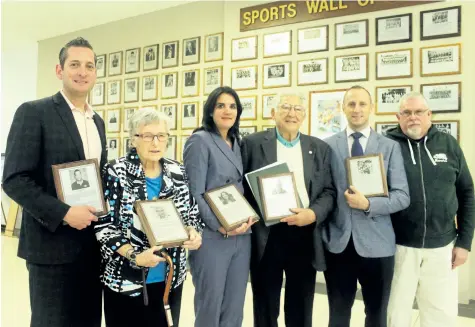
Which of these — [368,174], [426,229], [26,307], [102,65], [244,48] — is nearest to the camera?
[368,174]

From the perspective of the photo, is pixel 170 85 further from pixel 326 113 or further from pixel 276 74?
pixel 326 113

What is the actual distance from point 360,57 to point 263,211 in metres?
2.46

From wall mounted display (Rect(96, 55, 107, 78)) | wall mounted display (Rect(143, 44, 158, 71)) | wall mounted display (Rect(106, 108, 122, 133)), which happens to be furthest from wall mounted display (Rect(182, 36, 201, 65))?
wall mounted display (Rect(96, 55, 107, 78))

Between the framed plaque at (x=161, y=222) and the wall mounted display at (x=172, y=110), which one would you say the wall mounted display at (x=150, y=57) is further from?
the framed plaque at (x=161, y=222)

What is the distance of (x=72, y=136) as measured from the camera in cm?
165

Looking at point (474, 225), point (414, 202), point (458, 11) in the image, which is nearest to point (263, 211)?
point (414, 202)

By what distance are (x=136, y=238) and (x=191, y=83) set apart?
3.64 m

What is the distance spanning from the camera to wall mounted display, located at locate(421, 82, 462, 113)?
11.1ft

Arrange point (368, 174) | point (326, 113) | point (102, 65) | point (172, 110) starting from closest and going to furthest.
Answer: point (368, 174) → point (326, 113) → point (172, 110) → point (102, 65)

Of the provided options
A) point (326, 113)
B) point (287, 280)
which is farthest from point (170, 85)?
point (287, 280)

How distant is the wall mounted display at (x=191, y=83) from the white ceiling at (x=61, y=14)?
0.92 meters

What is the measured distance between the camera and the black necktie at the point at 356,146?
2178mm

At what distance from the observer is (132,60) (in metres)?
5.49

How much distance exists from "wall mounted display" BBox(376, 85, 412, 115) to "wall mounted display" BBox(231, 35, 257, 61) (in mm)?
1431
